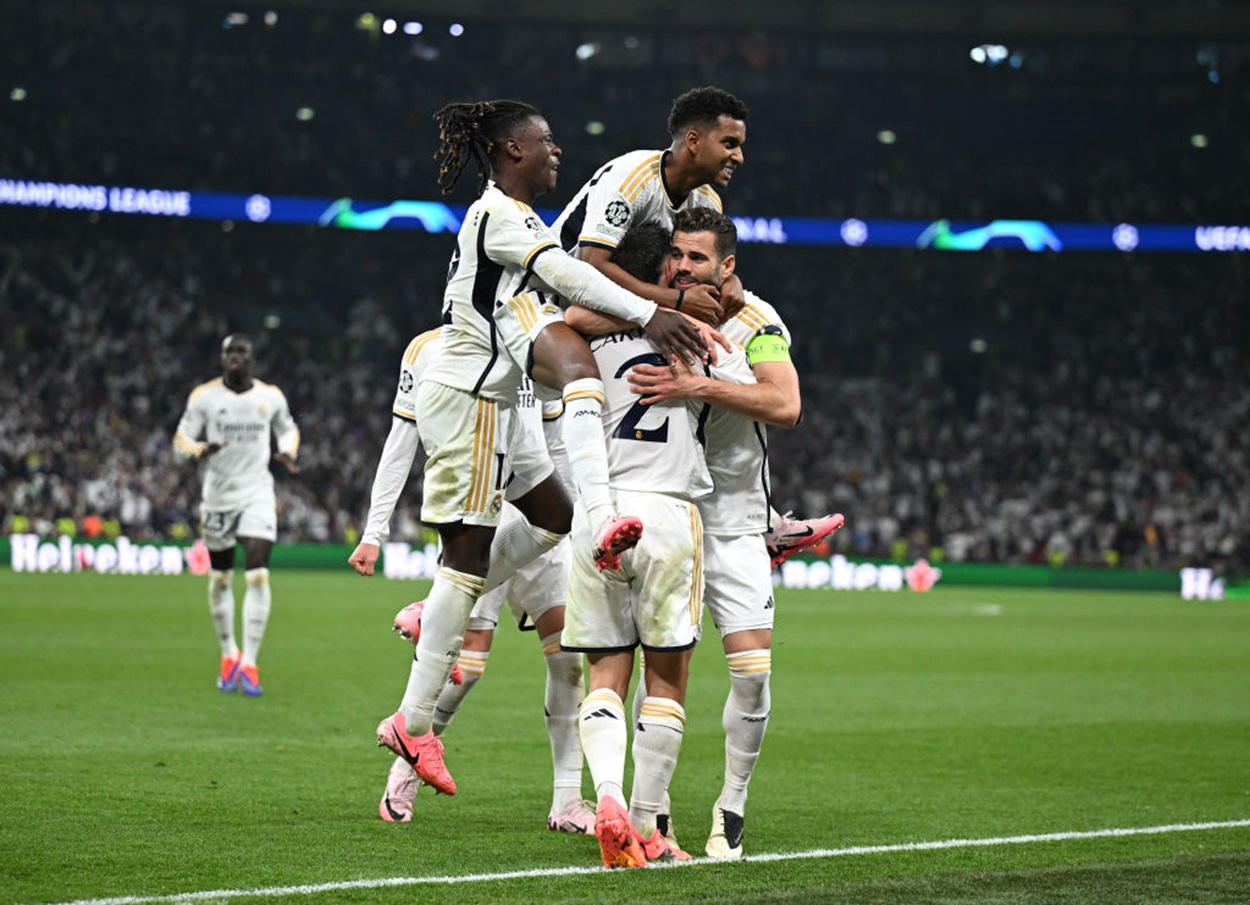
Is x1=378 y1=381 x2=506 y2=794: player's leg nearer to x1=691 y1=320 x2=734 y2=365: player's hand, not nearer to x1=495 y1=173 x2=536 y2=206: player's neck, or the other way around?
x1=495 y1=173 x2=536 y2=206: player's neck

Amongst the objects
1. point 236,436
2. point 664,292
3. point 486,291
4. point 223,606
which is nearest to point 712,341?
point 664,292

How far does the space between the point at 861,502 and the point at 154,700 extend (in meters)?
29.9

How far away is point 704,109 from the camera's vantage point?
644cm

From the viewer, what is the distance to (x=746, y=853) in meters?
6.25

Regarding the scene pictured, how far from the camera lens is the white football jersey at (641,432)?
5.92 metres

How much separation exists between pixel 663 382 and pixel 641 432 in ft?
0.67

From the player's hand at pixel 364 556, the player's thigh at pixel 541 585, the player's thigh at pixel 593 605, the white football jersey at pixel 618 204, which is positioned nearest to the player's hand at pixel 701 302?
the white football jersey at pixel 618 204

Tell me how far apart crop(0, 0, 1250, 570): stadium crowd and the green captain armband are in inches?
1219

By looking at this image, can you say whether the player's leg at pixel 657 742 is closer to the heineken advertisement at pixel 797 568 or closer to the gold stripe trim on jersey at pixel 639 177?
the gold stripe trim on jersey at pixel 639 177

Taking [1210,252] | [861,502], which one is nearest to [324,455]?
[861,502]

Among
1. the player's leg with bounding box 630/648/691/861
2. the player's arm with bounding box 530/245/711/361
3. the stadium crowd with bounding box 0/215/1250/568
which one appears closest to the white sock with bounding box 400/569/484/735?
the player's leg with bounding box 630/648/691/861

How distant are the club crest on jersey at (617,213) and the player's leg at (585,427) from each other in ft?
1.70

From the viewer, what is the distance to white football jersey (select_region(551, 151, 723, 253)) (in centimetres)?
630

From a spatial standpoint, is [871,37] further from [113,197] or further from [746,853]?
[746,853]
